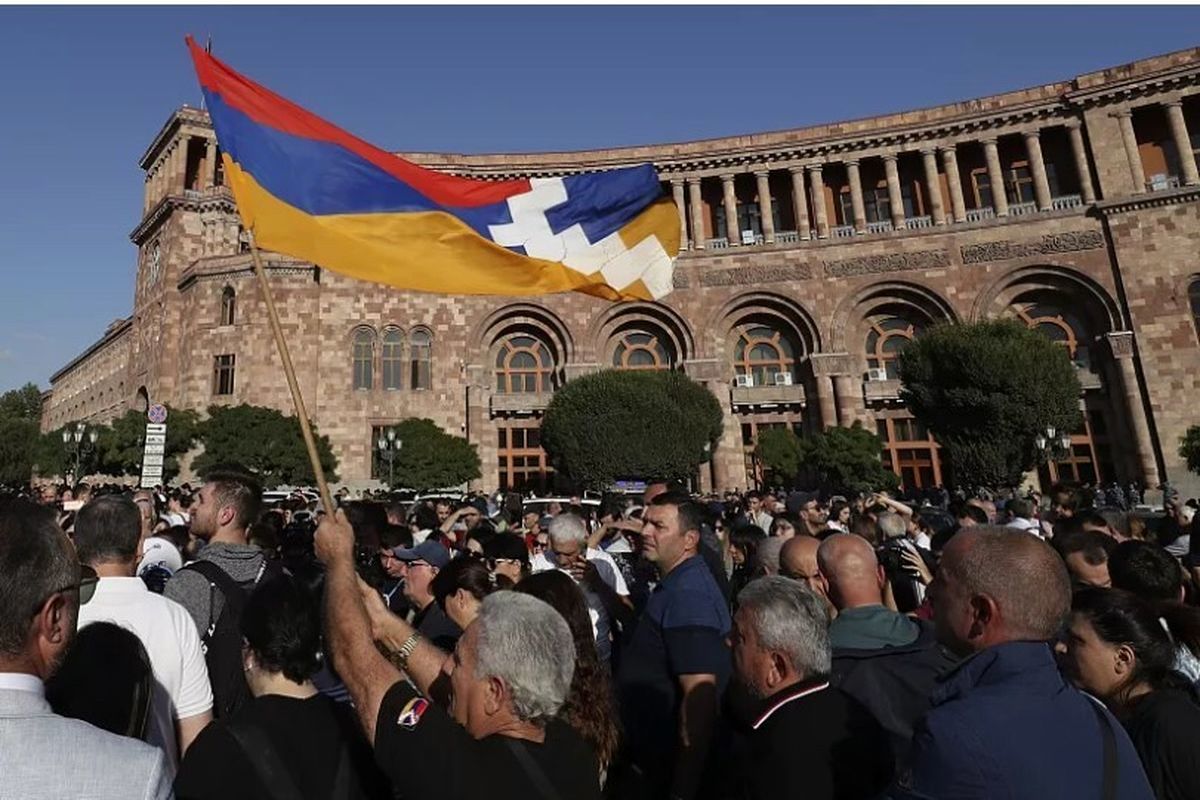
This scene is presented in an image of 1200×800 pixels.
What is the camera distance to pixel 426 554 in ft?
18.3

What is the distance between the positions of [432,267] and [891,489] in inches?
875

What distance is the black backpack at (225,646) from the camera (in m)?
3.25

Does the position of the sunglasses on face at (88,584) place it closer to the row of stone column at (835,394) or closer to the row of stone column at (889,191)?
the row of stone column at (835,394)

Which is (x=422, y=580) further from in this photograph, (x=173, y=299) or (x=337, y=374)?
(x=173, y=299)

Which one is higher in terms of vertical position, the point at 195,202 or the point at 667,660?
the point at 195,202

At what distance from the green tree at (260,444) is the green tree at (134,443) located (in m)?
1.63

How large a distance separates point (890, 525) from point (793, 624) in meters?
4.82

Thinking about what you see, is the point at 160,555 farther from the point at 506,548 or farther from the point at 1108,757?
the point at 1108,757

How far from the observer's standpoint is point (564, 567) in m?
5.29

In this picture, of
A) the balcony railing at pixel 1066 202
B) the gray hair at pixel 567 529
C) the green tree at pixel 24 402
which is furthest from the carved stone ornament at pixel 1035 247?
the green tree at pixel 24 402

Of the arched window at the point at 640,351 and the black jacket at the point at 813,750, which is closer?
the black jacket at the point at 813,750

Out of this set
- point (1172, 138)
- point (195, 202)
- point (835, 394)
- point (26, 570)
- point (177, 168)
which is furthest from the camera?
point (177, 168)

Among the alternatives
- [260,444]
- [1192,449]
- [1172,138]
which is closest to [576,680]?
[260,444]

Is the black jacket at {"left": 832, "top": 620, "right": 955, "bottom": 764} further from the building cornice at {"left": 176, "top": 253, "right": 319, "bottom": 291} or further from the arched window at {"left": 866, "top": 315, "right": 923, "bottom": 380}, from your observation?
the building cornice at {"left": 176, "top": 253, "right": 319, "bottom": 291}
